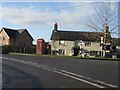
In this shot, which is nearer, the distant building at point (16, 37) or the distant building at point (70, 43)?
the distant building at point (70, 43)

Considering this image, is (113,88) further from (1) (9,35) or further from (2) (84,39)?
(1) (9,35)

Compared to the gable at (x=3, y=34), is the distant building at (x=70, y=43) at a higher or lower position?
lower

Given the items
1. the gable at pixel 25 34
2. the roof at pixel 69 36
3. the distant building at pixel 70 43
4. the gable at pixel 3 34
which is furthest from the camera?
the gable at pixel 25 34

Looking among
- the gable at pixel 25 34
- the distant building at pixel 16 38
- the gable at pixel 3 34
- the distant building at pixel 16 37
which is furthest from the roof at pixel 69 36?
the gable at pixel 3 34

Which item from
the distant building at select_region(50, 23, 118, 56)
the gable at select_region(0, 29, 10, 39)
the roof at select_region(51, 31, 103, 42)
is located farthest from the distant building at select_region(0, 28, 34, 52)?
the distant building at select_region(50, 23, 118, 56)

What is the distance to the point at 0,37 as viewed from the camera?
104562 mm

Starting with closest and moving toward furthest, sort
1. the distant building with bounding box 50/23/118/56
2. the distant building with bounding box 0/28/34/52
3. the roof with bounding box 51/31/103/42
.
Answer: the distant building with bounding box 50/23/118/56, the roof with bounding box 51/31/103/42, the distant building with bounding box 0/28/34/52

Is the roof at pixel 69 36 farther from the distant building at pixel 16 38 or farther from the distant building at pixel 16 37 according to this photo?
the distant building at pixel 16 37

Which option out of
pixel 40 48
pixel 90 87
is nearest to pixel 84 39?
pixel 40 48

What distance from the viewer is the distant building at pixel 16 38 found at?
101m

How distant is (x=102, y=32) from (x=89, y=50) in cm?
2818

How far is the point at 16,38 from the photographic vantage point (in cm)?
10394

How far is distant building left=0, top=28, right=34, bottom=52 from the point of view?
333ft

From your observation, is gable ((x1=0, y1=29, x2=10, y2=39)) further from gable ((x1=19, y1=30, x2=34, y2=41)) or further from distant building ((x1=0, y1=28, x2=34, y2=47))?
gable ((x1=19, y1=30, x2=34, y2=41))
